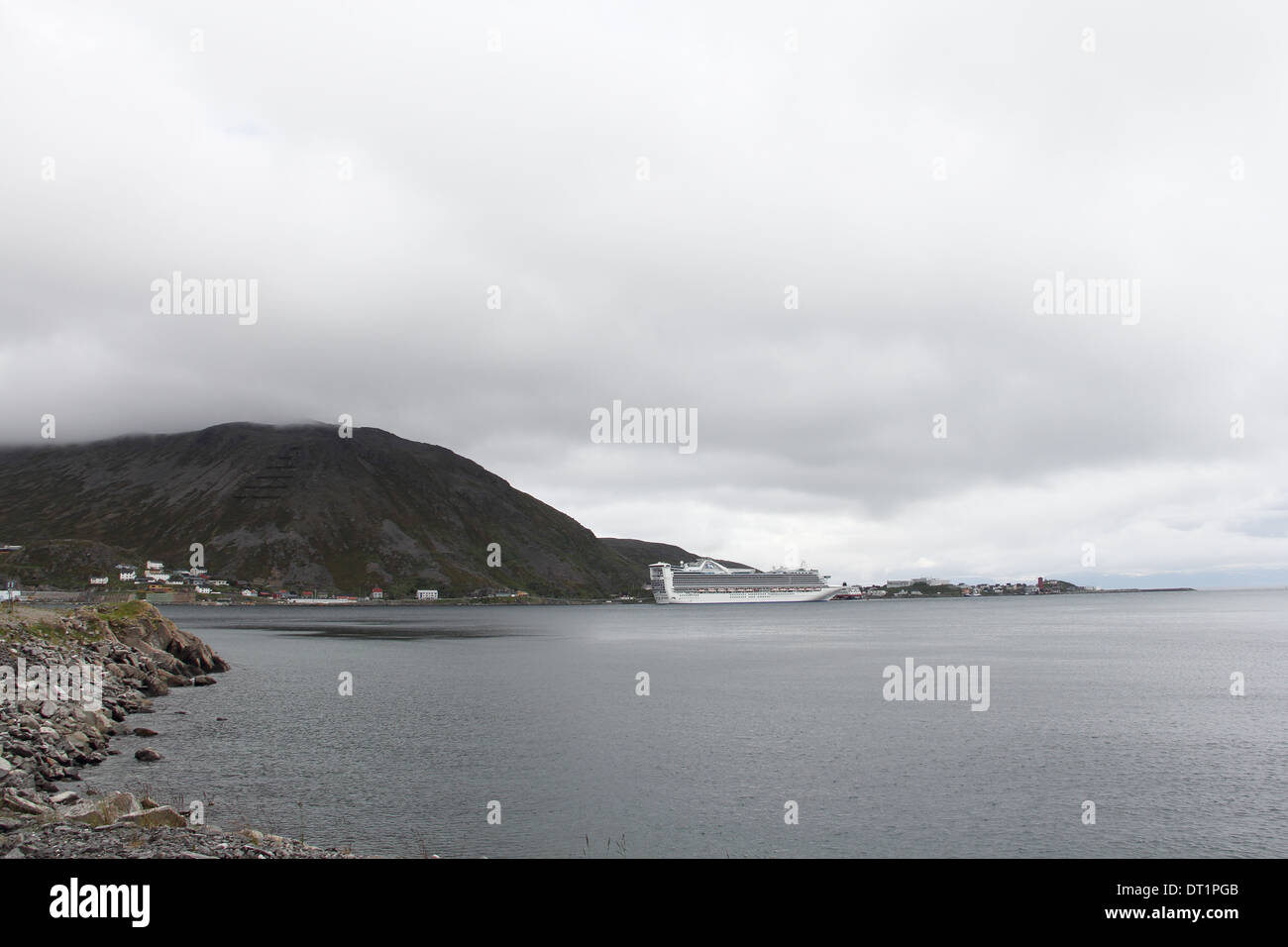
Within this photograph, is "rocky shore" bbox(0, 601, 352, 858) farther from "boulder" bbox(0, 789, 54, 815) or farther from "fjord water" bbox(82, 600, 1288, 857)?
"fjord water" bbox(82, 600, 1288, 857)

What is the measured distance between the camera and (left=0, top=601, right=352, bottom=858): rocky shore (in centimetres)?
2222

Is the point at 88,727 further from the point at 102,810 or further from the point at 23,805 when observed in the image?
the point at 102,810

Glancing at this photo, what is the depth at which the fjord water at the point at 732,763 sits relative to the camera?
108 feet

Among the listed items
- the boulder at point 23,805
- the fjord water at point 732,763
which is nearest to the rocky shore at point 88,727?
the boulder at point 23,805

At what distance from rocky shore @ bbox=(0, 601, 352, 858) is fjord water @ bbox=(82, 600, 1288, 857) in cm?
266

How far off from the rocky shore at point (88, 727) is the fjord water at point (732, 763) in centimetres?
266

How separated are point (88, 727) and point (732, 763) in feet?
130

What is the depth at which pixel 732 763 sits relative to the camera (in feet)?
151

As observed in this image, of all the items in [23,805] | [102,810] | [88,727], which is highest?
[23,805]

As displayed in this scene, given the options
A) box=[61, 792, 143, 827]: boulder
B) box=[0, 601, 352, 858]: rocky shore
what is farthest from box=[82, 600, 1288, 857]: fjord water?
box=[61, 792, 143, 827]: boulder

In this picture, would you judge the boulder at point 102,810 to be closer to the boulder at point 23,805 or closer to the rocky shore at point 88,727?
the rocky shore at point 88,727

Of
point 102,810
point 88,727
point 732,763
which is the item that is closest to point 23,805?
Answer: point 102,810
